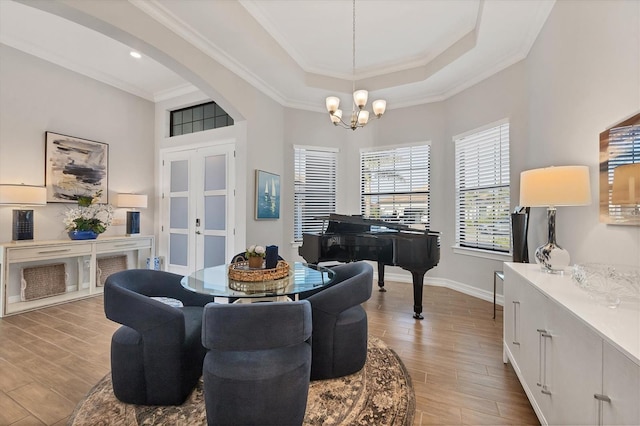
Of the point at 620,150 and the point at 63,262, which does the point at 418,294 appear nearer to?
the point at 620,150

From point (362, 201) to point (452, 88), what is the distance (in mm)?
2420

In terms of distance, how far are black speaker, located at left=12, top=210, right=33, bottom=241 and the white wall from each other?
15 centimetres

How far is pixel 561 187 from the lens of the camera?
1979 millimetres

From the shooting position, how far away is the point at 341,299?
6.97ft

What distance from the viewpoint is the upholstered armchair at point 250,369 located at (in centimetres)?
147

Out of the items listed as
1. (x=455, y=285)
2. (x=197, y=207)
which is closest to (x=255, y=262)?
(x=197, y=207)

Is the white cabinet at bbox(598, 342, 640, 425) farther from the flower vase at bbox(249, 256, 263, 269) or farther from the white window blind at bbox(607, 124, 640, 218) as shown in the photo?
the flower vase at bbox(249, 256, 263, 269)

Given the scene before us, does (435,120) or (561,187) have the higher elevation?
(435,120)

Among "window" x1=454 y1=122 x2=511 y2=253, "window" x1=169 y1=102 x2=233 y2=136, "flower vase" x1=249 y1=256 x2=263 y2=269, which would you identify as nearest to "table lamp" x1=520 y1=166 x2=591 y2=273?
"window" x1=454 y1=122 x2=511 y2=253

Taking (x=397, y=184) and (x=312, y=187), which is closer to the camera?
(x=397, y=184)

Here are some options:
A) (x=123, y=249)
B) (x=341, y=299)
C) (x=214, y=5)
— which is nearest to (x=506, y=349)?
(x=341, y=299)

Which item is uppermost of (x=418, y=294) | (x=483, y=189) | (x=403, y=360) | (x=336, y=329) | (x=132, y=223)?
(x=483, y=189)

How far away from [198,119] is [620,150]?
18.6 ft

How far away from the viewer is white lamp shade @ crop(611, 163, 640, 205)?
5.02ft
